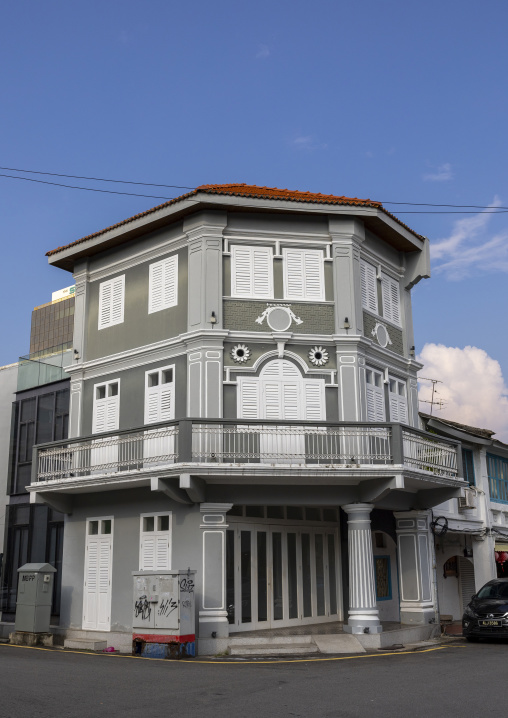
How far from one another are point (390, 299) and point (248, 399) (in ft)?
18.5

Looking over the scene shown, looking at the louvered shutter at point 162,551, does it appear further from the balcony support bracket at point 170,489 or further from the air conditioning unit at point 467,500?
the air conditioning unit at point 467,500

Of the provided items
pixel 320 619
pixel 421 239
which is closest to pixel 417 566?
pixel 320 619

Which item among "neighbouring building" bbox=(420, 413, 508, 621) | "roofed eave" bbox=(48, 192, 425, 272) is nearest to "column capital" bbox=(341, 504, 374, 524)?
"neighbouring building" bbox=(420, 413, 508, 621)

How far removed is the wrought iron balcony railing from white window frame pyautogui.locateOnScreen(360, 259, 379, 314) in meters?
3.74

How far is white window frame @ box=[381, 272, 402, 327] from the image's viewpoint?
70.5 ft

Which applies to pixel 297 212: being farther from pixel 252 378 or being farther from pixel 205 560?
pixel 205 560

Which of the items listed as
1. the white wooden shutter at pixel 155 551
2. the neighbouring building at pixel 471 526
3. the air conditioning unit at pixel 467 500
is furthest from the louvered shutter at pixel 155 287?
the air conditioning unit at pixel 467 500

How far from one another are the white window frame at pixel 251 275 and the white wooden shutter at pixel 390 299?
11.7 feet

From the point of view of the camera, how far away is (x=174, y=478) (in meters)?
17.3

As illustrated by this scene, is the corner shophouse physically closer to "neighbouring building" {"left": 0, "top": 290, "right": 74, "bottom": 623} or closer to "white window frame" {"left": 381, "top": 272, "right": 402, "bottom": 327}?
"white window frame" {"left": 381, "top": 272, "right": 402, "bottom": 327}

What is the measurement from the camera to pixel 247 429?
17703 mm

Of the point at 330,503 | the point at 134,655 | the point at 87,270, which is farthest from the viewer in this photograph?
the point at 87,270

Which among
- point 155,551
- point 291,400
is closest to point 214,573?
point 155,551

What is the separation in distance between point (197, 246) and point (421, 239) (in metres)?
6.85
